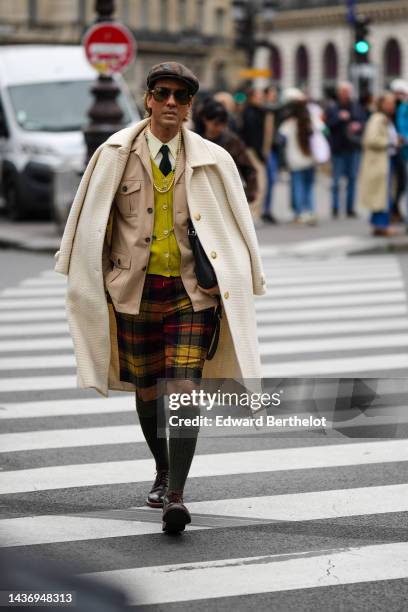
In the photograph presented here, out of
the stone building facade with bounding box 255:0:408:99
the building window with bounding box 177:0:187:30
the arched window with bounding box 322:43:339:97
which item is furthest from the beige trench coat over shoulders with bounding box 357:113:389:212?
the arched window with bounding box 322:43:339:97

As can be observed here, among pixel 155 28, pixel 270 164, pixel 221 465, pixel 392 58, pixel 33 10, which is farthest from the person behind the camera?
pixel 155 28

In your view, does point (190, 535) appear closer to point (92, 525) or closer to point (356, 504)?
point (92, 525)

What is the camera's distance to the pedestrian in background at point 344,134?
20.8 meters

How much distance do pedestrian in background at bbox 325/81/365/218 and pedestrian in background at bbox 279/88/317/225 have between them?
42.9 inches

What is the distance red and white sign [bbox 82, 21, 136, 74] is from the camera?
1702 centimetres

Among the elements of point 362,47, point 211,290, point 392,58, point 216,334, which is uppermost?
point 211,290

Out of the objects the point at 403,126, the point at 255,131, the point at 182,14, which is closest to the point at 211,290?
the point at 403,126

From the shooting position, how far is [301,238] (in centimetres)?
1809

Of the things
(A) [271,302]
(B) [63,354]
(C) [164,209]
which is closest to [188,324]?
(C) [164,209]

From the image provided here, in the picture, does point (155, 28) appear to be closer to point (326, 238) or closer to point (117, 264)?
point (326, 238)

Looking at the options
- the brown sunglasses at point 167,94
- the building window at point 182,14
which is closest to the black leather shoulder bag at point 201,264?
the brown sunglasses at point 167,94

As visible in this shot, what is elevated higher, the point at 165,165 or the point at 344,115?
the point at 165,165

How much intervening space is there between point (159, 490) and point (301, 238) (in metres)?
12.4

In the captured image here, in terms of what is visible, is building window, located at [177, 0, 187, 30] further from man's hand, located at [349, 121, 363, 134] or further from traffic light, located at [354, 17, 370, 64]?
man's hand, located at [349, 121, 363, 134]
